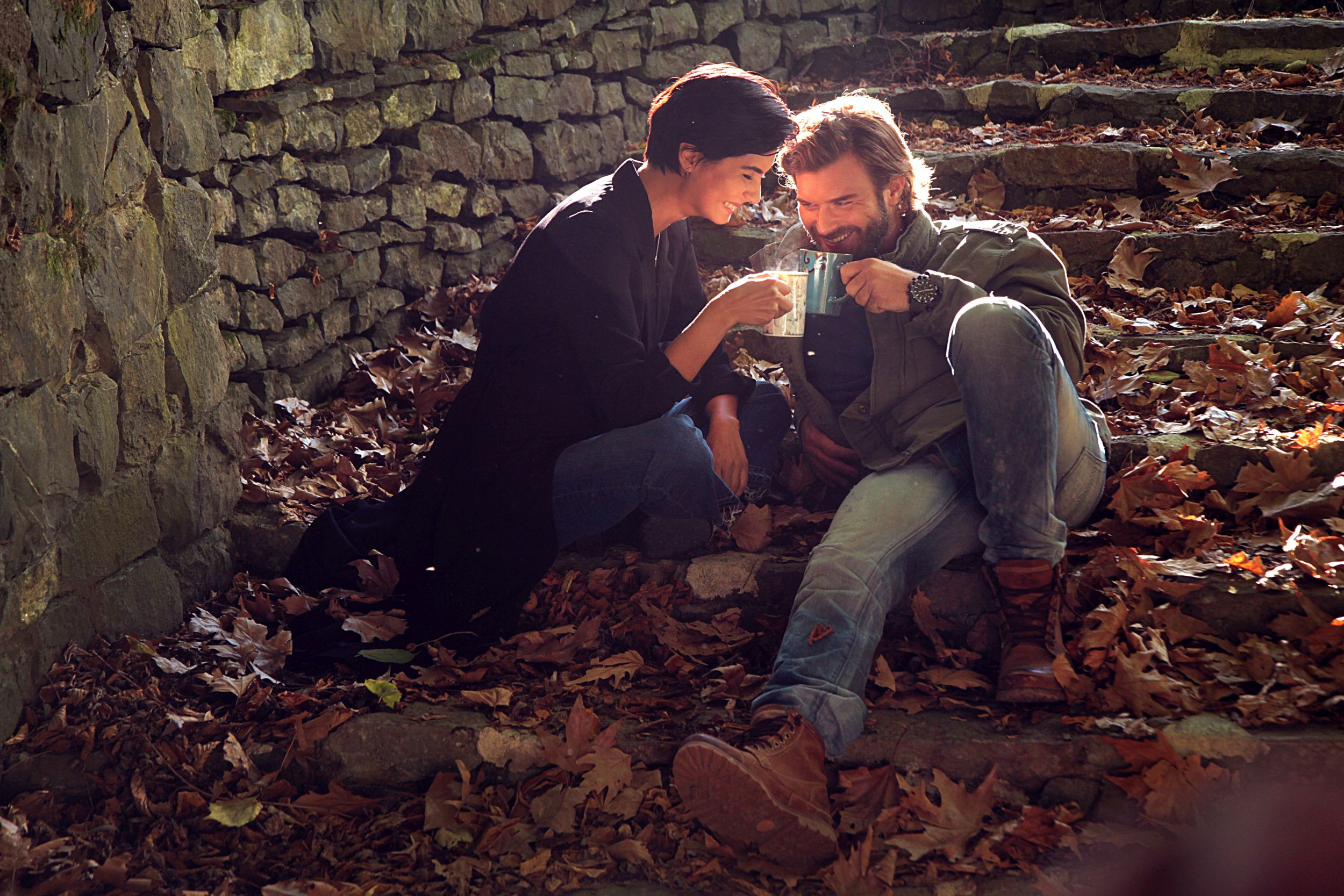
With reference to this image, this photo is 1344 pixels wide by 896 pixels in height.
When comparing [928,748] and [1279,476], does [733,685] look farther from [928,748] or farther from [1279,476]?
[1279,476]

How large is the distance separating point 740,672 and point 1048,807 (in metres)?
0.73

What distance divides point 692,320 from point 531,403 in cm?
68

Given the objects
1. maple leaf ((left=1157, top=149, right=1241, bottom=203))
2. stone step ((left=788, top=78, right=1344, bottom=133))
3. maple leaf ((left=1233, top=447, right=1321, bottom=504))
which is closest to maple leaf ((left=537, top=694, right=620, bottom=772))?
maple leaf ((left=1233, top=447, right=1321, bottom=504))

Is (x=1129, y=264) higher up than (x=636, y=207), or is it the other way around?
(x=636, y=207)

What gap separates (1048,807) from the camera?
2047 millimetres

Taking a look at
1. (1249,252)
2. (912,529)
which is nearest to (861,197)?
(912,529)

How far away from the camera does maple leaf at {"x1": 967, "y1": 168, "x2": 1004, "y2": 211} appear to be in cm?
473

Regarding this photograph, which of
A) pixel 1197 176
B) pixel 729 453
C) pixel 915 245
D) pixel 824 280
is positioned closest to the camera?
pixel 824 280

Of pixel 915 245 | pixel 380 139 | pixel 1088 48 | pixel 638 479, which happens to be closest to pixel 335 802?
pixel 638 479

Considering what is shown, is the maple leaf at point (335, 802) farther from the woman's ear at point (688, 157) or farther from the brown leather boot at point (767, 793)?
Answer: the woman's ear at point (688, 157)

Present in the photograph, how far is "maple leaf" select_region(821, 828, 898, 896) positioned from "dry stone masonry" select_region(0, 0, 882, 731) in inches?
69.7

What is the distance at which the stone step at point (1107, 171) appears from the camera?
4.36 metres

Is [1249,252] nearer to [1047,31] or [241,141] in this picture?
[1047,31]

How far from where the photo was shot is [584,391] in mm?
2615
